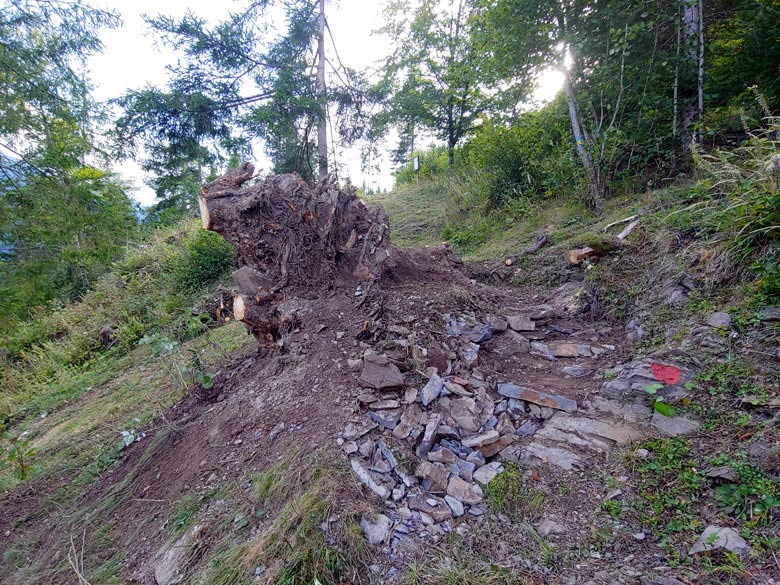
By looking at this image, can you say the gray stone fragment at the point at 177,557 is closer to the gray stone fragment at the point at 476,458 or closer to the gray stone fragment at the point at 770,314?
the gray stone fragment at the point at 476,458

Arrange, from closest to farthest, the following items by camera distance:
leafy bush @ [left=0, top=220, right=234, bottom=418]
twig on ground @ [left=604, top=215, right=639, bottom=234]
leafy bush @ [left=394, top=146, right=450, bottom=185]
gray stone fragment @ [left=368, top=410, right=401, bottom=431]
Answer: gray stone fragment @ [left=368, top=410, right=401, bottom=431] → twig on ground @ [left=604, top=215, right=639, bottom=234] → leafy bush @ [left=0, top=220, right=234, bottom=418] → leafy bush @ [left=394, top=146, right=450, bottom=185]

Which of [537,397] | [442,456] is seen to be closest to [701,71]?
[537,397]

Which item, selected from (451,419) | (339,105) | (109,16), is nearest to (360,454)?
(451,419)

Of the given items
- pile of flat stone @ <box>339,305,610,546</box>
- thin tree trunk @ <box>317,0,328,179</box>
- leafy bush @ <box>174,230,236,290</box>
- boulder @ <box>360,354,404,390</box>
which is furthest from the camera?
thin tree trunk @ <box>317,0,328,179</box>

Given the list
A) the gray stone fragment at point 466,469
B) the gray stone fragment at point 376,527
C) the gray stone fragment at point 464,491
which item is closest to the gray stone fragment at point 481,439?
the gray stone fragment at point 466,469

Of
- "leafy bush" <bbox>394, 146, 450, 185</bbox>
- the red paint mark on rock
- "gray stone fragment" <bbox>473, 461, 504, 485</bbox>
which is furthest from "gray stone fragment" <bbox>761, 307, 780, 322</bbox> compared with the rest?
"leafy bush" <bbox>394, 146, 450, 185</bbox>

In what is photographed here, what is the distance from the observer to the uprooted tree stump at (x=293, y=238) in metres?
3.50

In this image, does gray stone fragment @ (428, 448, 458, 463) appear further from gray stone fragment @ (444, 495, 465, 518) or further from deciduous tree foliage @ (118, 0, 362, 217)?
deciduous tree foliage @ (118, 0, 362, 217)

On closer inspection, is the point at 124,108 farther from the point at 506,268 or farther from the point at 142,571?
the point at 142,571

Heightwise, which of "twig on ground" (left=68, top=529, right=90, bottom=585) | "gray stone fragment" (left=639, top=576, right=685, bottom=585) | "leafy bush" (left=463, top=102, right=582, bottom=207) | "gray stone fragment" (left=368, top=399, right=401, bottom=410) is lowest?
"gray stone fragment" (left=639, top=576, right=685, bottom=585)

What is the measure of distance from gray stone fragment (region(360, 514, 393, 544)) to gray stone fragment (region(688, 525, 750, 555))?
1238 millimetres

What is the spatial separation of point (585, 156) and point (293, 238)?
4.10m

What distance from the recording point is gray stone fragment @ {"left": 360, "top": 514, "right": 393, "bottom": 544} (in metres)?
1.74

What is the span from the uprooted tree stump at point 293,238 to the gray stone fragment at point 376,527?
6.41 ft
